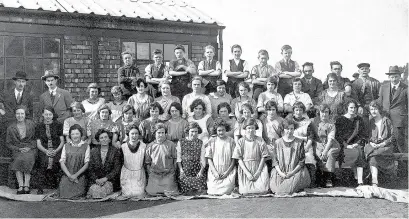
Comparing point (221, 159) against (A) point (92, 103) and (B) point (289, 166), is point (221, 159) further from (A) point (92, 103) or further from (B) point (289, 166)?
(A) point (92, 103)

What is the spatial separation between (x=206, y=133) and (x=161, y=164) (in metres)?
0.96

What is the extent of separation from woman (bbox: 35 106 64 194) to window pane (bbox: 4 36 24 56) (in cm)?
228

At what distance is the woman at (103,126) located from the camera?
7.24 meters

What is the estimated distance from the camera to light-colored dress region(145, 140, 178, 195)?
681 cm

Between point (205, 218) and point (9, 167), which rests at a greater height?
point (9, 167)

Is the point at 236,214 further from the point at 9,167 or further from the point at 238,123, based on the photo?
the point at 9,167

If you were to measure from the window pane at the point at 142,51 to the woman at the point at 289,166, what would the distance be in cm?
448

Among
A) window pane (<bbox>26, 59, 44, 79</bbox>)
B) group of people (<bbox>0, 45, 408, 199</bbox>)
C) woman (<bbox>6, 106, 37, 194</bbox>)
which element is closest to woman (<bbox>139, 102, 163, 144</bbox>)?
group of people (<bbox>0, 45, 408, 199</bbox>)

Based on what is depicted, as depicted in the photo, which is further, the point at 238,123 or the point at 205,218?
the point at 238,123

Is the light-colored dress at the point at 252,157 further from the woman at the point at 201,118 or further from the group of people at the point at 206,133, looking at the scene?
the woman at the point at 201,118

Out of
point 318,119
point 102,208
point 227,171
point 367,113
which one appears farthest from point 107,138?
point 367,113

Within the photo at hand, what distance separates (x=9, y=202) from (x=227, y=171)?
3.05 m

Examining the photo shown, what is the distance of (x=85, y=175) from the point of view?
686 centimetres

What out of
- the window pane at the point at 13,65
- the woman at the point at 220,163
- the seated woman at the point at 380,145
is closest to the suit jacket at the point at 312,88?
the seated woman at the point at 380,145
